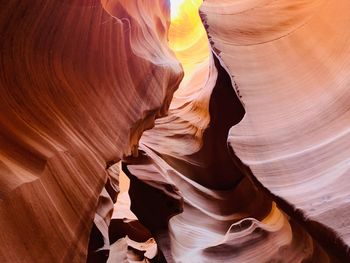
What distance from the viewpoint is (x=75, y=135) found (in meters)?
1.90

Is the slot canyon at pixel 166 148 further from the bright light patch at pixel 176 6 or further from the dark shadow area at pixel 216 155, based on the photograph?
the bright light patch at pixel 176 6

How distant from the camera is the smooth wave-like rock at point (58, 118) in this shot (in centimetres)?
141

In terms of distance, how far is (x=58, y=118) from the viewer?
6.15ft

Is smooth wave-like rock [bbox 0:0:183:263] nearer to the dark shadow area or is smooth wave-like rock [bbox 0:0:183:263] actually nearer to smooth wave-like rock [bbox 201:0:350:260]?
smooth wave-like rock [bbox 201:0:350:260]

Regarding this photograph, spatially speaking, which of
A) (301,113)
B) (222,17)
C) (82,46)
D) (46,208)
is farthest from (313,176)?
(222,17)

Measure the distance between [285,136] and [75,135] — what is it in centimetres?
114

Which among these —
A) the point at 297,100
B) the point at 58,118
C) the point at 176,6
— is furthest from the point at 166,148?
the point at 176,6

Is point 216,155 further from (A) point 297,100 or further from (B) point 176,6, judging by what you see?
(B) point 176,6

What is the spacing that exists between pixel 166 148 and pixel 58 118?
3.21m

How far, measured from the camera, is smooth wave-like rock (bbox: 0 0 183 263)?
1.41 metres

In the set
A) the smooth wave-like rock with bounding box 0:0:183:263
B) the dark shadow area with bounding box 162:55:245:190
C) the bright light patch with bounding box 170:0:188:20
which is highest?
the smooth wave-like rock with bounding box 0:0:183:263

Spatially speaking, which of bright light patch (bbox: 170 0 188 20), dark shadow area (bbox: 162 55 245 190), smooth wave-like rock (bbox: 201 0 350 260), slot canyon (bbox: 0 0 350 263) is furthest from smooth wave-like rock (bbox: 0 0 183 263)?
bright light patch (bbox: 170 0 188 20)

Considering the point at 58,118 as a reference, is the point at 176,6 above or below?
below

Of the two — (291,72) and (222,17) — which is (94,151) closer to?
(291,72)
